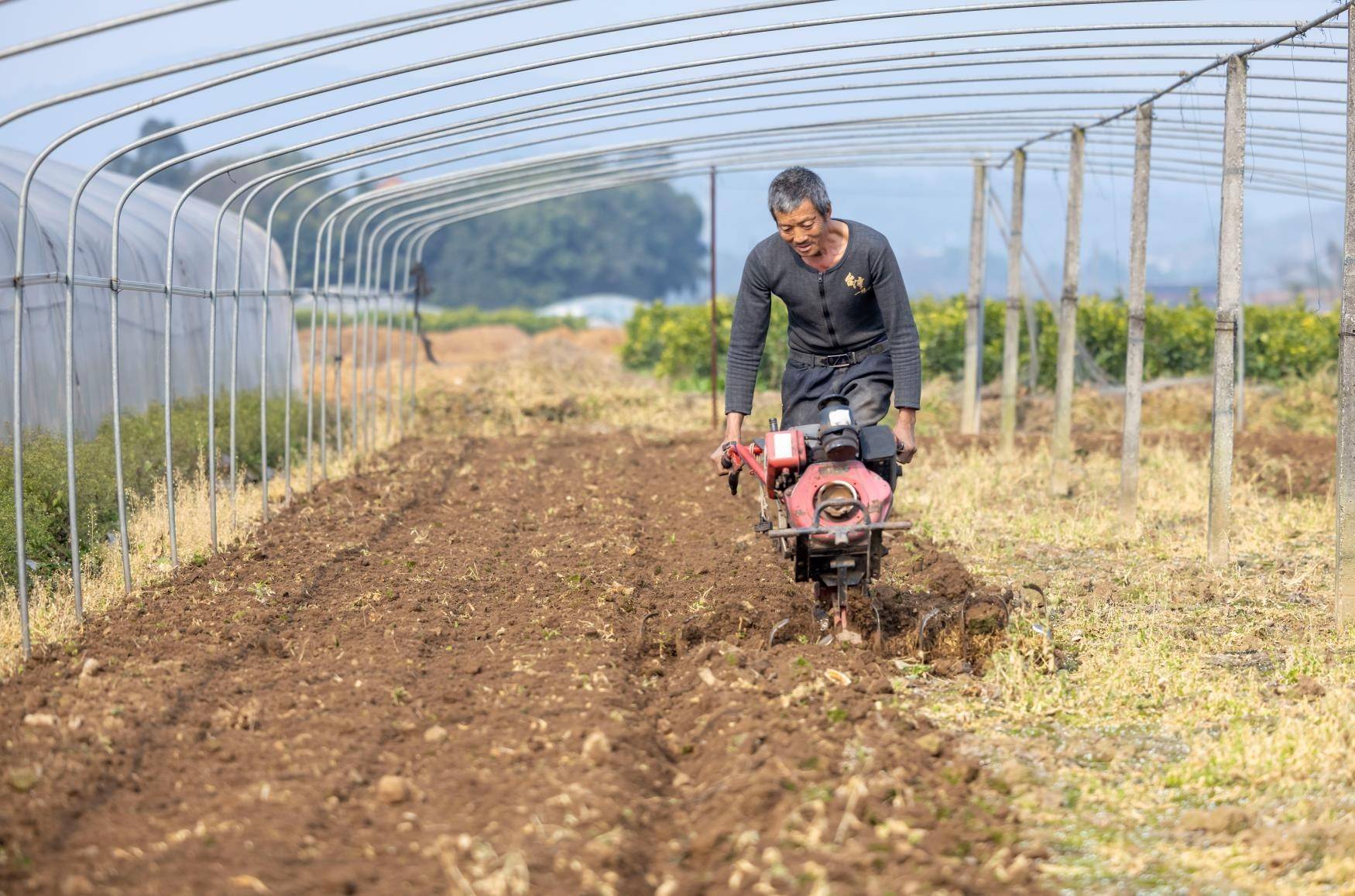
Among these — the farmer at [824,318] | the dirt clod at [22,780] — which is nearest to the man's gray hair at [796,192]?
the farmer at [824,318]

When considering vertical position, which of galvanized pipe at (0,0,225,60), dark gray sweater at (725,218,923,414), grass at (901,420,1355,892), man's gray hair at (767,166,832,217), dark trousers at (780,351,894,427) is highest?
galvanized pipe at (0,0,225,60)

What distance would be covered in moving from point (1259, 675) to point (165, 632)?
4516mm

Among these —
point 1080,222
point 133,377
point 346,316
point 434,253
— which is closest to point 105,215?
point 133,377

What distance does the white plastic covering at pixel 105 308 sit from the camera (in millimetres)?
8570

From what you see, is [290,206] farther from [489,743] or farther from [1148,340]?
[489,743]

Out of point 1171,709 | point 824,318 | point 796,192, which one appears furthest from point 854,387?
point 1171,709

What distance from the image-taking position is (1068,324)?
35.0 feet

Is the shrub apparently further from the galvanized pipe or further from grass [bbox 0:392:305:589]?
the galvanized pipe

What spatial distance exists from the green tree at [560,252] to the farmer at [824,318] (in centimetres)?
6159

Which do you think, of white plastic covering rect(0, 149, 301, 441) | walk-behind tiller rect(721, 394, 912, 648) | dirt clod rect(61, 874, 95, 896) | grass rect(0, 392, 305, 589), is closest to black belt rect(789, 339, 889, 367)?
walk-behind tiller rect(721, 394, 912, 648)

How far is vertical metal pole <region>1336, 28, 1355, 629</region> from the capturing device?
6387 millimetres

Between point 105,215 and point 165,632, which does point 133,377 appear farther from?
point 165,632

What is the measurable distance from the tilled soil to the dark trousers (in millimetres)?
932

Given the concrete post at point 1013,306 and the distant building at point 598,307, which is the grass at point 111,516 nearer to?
the concrete post at point 1013,306
